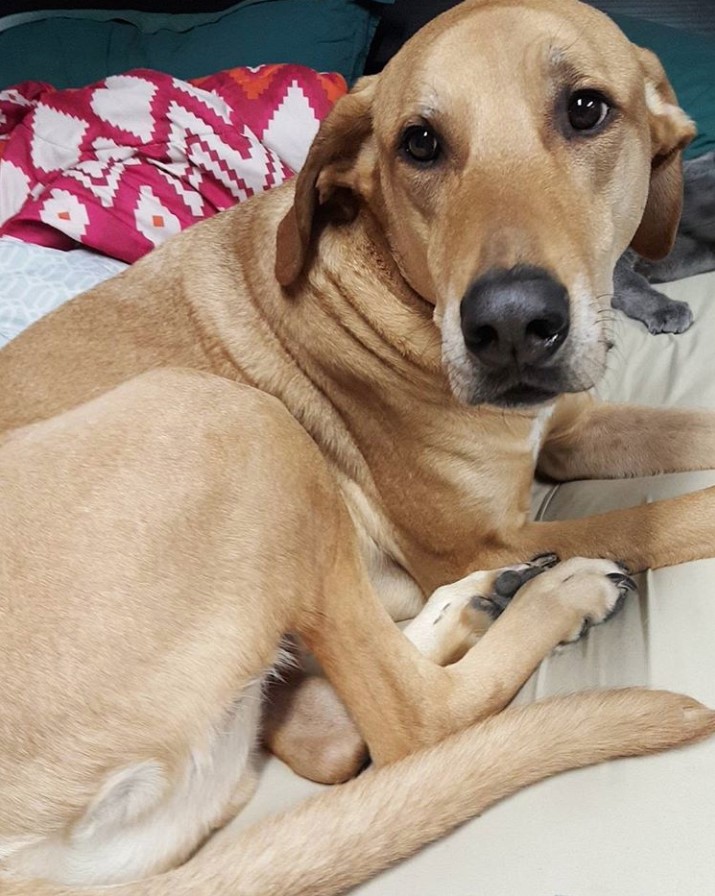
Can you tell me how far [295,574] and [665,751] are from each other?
59 cm

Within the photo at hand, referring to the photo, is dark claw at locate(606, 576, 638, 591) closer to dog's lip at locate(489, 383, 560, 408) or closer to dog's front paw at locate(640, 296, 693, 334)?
dog's lip at locate(489, 383, 560, 408)

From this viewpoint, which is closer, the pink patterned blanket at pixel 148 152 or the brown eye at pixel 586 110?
the brown eye at pixel 586 110

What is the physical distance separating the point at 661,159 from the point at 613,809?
120cm

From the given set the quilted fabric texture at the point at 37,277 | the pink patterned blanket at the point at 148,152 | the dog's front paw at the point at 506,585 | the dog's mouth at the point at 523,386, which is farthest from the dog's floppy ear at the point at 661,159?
the quilted fabric texture at the point at 37,277

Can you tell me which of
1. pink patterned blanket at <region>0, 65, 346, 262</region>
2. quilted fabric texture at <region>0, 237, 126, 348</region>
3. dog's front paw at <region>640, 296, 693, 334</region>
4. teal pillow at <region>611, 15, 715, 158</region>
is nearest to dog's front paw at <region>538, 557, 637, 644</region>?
dog's front paw at <region>640, 296, 693, 334</region>

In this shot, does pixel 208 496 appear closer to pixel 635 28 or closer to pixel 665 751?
pixel 665 751

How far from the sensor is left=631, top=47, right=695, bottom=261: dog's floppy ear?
5.07 feet

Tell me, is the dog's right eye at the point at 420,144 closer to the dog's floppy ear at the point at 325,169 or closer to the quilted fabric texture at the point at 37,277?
the dog's floppy ear at the point at 325,169

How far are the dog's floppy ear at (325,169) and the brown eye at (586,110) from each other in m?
0.38

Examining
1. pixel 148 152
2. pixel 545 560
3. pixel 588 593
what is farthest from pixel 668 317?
pixel 148 152

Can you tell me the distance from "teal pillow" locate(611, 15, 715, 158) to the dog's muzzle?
6.70 ft

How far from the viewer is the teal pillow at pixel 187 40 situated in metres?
3.22

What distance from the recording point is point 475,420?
1573 mm

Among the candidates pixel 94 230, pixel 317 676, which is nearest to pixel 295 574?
pixel 317 676
